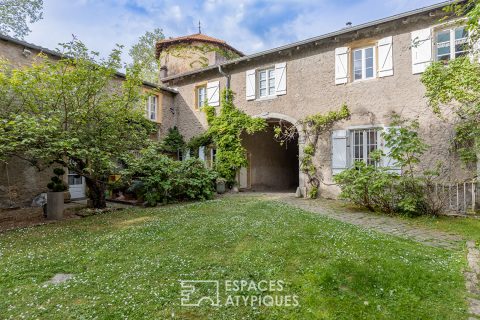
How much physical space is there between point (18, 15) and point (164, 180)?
21.1 m

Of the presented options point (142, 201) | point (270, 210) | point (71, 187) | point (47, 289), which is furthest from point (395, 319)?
point (71, 187)

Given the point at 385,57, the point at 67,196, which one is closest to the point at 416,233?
the point at 385,57

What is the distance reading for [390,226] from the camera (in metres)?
5.47

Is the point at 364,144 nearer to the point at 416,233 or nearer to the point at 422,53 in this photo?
the point at 422,53

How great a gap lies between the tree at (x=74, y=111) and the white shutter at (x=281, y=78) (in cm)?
529

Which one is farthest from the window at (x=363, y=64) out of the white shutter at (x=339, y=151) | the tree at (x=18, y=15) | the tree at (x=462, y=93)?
the tree at (x=18, y=15)

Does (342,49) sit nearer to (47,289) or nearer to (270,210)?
(270,210)

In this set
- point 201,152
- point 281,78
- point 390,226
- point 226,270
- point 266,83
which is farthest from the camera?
point 201,152

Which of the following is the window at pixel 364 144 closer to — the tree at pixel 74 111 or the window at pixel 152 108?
the tree at pixel 74 111

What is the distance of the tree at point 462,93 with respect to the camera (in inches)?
211

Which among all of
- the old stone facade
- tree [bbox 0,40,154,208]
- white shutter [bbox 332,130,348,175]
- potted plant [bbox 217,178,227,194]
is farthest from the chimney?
white shutter [bbox 332,130,348,175]

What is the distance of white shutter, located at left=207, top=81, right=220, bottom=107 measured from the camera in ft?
38.8

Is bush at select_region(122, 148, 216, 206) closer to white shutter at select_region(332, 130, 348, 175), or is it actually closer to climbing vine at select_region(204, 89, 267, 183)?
climbing vine at select_region(204, 89, 267, 183)

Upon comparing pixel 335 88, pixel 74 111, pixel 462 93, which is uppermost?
pixel 335 88
